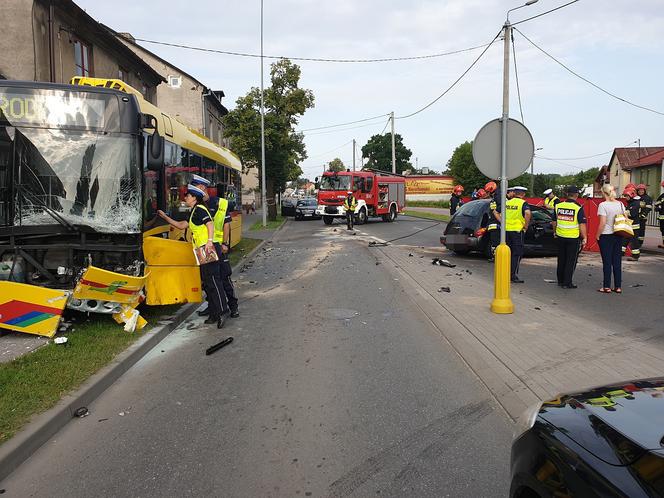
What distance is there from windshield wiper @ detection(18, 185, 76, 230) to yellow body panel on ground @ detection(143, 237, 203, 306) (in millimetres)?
910

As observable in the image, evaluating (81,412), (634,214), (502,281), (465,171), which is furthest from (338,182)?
(465,171)

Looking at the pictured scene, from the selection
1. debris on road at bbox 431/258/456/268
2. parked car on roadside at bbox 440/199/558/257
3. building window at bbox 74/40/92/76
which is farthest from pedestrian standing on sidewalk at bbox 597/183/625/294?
building window at bbox 74/40/92/76

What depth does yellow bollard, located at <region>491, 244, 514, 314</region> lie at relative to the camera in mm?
7270

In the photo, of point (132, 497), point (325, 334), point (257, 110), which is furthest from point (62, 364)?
point (257, 110)

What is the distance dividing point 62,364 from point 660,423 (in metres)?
4.93

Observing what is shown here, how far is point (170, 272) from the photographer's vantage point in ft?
23.4

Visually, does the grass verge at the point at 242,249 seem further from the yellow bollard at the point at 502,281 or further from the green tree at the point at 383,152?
the green tree at the point at 383,152

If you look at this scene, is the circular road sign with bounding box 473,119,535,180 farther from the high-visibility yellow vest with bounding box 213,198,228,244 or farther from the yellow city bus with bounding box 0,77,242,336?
the yellow city bus with bounding box 0,77,242,336

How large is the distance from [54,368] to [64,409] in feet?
3.21

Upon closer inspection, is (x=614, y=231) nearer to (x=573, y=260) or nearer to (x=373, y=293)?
(x=573, y=260)

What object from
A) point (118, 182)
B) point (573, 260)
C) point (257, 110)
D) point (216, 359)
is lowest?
point (216, 359)

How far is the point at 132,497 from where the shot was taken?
121 inches

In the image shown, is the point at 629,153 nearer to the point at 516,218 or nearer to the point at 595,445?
the point at 516,218

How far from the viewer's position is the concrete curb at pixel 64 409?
11.2ft
